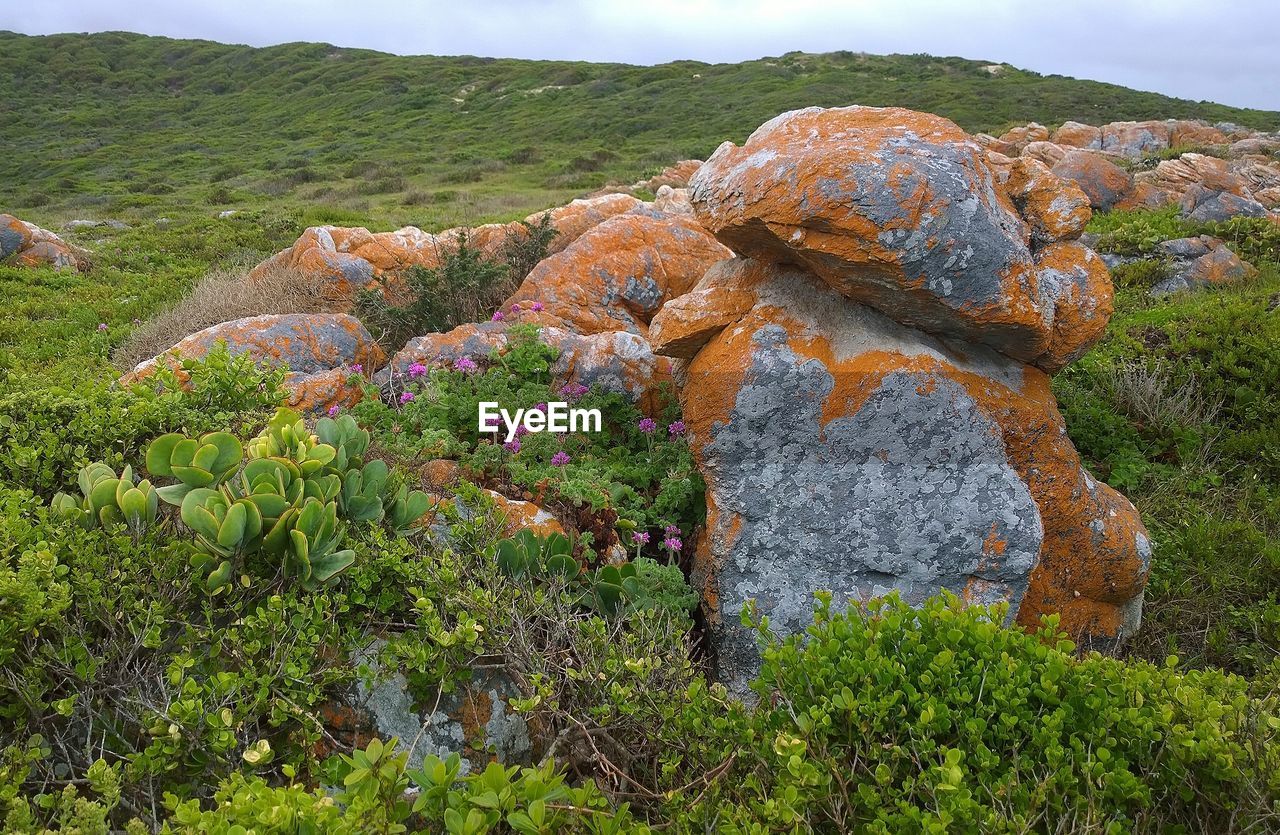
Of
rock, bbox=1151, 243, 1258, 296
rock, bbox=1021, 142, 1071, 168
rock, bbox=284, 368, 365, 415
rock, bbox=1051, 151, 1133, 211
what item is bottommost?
rock, bbox=284, 368, 365, 415

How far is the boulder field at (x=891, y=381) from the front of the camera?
13.5ft

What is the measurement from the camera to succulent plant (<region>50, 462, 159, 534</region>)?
2.77 metres

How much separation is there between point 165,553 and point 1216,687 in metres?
3.70

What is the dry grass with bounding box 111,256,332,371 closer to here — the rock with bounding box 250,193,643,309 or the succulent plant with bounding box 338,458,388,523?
the rock with bounding box 250,193,643,309

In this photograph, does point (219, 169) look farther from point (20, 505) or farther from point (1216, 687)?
point (1216, 687)

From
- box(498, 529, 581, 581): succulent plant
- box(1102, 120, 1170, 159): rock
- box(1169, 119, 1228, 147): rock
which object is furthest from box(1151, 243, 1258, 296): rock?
box(1169, 119, 1228, 147): rock

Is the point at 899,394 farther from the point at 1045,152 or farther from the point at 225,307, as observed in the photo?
the point at 1045,152

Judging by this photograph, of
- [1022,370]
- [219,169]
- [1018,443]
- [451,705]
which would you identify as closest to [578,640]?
[451,705]

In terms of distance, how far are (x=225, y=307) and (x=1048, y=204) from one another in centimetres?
835

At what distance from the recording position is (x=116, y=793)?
6.25 ft

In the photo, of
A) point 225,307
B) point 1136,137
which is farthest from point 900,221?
point 1136,137

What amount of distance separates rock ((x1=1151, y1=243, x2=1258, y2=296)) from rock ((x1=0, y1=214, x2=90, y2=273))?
57.5 feet

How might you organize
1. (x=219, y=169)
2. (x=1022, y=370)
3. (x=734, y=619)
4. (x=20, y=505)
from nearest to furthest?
(x=20, y=505) → (x=734, y=619) → (x=1022, y=370) → (x=219, y=169)

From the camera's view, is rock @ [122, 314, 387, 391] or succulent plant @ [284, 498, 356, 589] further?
rock @ [122, 314, 387, 391]
